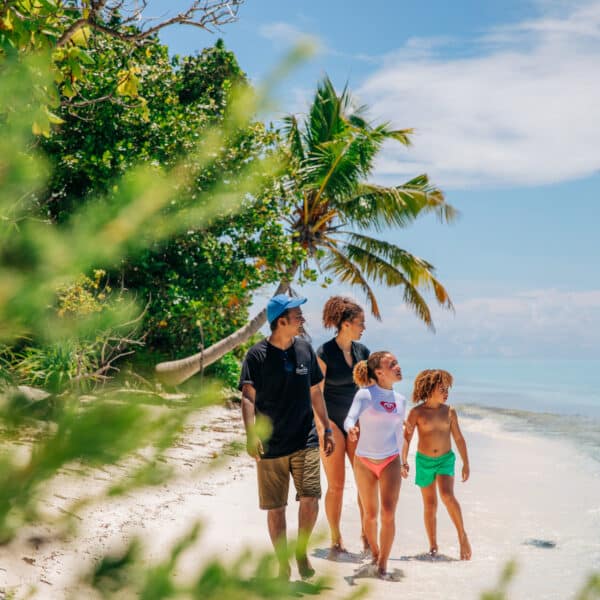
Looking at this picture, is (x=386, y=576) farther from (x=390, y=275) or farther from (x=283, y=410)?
(x=390, y=275)

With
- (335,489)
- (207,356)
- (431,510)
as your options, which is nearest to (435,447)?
Answer: (431,510)

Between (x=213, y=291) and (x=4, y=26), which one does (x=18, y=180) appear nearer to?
(x=4, y=26)

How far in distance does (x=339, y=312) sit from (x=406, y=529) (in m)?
2.75

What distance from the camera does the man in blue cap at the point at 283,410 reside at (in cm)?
500

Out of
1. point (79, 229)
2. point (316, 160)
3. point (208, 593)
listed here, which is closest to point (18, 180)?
point (79, 229)

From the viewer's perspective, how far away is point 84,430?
0.78 m

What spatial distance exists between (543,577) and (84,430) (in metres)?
6.20

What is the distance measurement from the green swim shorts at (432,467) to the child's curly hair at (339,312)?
1332 mm

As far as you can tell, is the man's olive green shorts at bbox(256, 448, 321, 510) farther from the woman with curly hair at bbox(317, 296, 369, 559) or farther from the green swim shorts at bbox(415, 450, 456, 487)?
the green swim shorts at bbox(415, 450, 456, 487)

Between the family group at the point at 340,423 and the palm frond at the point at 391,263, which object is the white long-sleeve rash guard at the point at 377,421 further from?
the palm frond at the point at 391,263

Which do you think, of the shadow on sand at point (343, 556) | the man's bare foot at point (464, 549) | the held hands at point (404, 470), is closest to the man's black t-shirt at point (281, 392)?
the held hands at point (404, 470)

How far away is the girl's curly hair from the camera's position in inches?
222

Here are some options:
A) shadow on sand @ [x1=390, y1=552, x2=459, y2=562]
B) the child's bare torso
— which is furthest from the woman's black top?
shadow on sand @ [x1=390, y1=552, x2=459, y2=562]

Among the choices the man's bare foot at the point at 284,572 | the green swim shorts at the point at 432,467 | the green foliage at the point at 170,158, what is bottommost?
the green swim shorts at the point at 432,467
